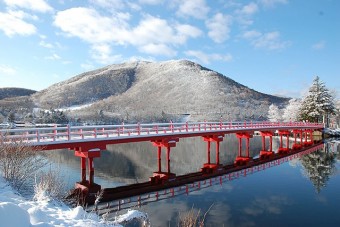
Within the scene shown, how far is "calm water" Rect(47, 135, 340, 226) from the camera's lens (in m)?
14.1

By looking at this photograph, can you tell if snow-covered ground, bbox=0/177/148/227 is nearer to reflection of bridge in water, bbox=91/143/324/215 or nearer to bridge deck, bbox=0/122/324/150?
reflection of bridge in water, bbox=91/143/324/215

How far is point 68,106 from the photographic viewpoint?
18275 cm

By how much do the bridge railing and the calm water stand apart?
11.0ft

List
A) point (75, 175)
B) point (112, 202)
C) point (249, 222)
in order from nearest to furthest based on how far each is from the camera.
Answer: point (249, 222)
point (112, 202)
point (75, 175)

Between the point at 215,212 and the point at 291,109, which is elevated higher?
the point at 291,109

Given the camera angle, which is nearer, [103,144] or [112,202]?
[112,202]

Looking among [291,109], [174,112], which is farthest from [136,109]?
[291,109]

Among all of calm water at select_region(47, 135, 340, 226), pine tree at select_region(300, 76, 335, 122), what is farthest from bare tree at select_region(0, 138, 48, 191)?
pine tree at select_region(300, 76, 335, 122)

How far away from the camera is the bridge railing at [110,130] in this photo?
1712cm

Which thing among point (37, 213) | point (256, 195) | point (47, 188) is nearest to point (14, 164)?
point (47, 188)

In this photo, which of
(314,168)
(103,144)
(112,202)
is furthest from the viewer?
(314,168)

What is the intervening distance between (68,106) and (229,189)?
577 feet

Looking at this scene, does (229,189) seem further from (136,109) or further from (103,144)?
(136,109)

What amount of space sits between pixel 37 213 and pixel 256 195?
44.5 ft
